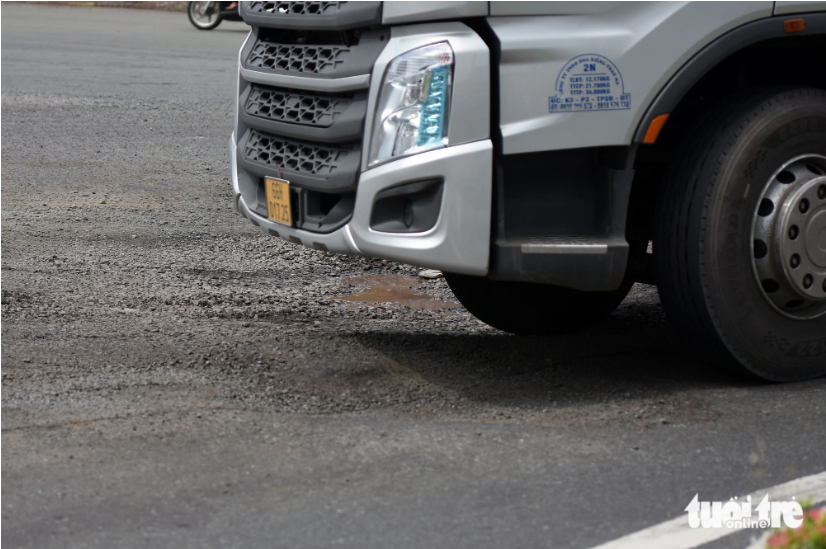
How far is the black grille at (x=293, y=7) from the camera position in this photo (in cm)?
372

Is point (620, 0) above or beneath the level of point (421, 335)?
above

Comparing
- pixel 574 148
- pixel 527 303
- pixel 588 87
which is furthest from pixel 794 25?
pixel 527 303

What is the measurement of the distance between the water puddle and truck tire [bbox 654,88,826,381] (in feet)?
5.74

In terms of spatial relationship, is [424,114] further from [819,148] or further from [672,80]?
[819,148]

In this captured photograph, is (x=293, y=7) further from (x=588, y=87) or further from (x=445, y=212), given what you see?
(x=588, y=87)

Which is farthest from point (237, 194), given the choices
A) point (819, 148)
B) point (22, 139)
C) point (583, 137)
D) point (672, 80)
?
point (22, 139)

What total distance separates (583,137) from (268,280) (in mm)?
2653

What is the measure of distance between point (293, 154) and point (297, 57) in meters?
0.38

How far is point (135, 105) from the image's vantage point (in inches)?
447

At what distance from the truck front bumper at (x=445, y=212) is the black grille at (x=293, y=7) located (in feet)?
2.18

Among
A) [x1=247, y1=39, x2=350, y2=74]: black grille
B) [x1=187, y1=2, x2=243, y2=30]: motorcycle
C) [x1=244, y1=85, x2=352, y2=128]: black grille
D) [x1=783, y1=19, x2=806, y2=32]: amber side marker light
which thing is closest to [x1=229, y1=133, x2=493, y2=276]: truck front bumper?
[x1=244, y1=85, x2=352, y2=128]: black grille

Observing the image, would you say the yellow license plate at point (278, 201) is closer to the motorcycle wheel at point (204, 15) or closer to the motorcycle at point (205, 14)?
the motorcycle at point (205, 14)

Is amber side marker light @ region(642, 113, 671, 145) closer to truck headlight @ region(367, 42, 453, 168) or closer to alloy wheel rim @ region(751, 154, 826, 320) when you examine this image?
alloy wheel rim @ region(751, 154, 826, 320)

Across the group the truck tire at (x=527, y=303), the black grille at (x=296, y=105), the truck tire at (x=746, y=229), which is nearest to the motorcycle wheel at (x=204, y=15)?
the truck tire at (x=527, y=303)
